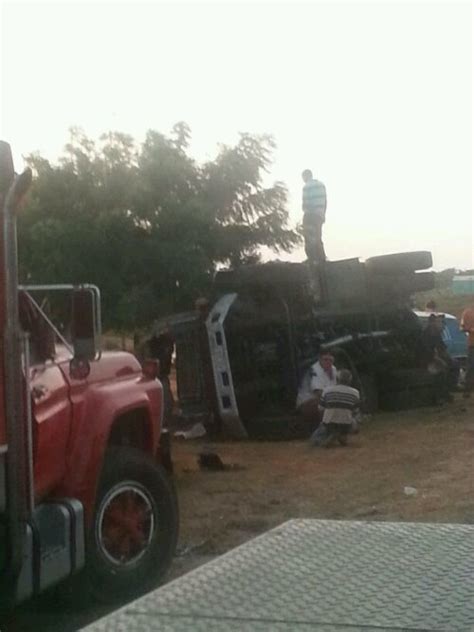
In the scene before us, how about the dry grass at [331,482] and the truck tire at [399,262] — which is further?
the truck tire at [399,262]

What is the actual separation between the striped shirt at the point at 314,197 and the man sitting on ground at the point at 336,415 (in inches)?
117

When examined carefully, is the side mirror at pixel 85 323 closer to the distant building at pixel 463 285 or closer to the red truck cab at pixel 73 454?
the red truck cab at pixel 73 454

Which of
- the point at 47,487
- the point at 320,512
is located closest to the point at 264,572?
the point at 47,487

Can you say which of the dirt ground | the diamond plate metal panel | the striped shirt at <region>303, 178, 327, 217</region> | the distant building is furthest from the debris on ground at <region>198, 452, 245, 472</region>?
the distant building

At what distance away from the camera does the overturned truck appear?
17.8m

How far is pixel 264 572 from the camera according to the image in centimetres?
262

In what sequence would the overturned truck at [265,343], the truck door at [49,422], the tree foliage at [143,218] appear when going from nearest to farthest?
1. the truck door at [49,422]
2. the overturned truck at [265,343]
3. the tree foliage at [143,218]

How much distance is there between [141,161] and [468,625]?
62.4ft

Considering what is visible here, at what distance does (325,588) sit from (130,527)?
5.48m

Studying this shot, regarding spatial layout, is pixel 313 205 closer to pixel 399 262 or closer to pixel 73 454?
pixel 399 262

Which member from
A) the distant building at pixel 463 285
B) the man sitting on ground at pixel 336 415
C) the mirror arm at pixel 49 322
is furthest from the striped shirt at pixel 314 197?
the distant building at pixel 463 285

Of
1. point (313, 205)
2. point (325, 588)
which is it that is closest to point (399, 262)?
point (313, 205)

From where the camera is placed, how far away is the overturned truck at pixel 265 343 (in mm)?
17797

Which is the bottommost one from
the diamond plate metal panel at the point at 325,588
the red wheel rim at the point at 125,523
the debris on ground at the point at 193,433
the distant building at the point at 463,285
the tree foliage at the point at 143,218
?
the debris on ground at the point at 193,433
